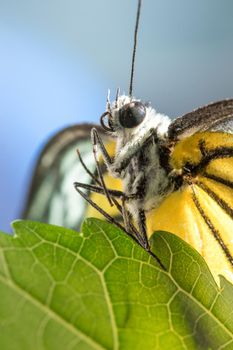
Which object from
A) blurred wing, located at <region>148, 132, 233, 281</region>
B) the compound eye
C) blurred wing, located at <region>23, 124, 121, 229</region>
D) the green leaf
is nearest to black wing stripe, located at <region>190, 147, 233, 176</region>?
blurred wing, located at <region>148, 132, 233, 281</region>

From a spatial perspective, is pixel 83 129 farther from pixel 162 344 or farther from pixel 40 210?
pixel 162 344

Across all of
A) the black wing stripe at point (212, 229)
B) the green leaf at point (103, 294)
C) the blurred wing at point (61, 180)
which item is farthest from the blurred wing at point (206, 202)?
the blurred wing at point (61, 180)

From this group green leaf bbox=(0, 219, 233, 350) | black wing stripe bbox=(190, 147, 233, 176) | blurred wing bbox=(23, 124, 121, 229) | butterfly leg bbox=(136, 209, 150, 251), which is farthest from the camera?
blurred wing bbox=(23, 124, 121, 229)

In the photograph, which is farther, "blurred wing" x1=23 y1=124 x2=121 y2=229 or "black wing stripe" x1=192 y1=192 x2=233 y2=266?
"blurred wing" x1=23 y1=124 x2=121 y2=229

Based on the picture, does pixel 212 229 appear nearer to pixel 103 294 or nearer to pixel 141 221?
pixel 141 221

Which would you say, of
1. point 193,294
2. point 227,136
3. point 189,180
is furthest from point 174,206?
point 193,294

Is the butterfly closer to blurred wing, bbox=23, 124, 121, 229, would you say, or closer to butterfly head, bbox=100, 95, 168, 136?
butterfly head, bbox=100, 95, 168, 136

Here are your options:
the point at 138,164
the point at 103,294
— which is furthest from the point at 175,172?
the point at 103,294
